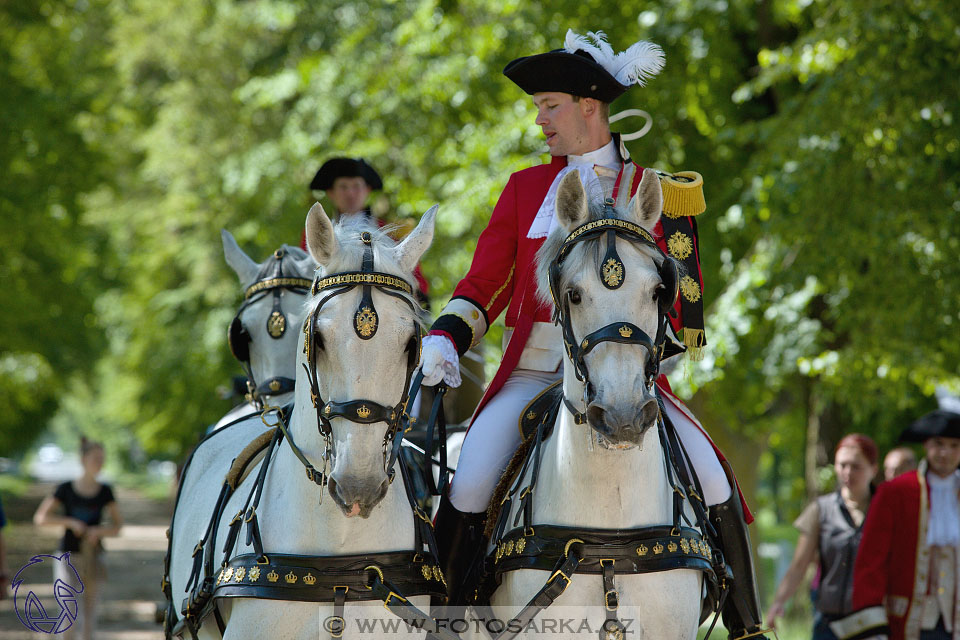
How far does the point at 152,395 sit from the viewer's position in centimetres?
2612

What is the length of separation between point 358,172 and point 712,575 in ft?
14.6

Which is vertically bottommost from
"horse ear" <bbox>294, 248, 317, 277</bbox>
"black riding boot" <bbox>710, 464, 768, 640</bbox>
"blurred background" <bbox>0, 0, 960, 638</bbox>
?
"black riding boot" <bbox>710, 464, 768, 640</bbox>

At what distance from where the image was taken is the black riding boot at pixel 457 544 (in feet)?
16.3

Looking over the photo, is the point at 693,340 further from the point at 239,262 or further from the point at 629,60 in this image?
the point at 239,262

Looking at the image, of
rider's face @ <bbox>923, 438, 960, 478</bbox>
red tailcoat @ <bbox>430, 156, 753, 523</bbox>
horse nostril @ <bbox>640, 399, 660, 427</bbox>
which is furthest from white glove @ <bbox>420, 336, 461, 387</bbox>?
rider's face @ <bbox>923, 438, 960, 478</bbox>

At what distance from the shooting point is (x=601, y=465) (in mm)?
4238

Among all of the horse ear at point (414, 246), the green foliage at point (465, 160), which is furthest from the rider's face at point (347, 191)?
the horse ear at point (414, 246)

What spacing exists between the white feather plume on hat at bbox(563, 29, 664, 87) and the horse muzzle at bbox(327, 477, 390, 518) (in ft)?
7.77

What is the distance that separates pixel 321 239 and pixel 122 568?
21067mm

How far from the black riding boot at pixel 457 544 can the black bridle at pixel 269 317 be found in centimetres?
169

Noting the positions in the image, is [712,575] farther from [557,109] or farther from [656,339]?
[557,109]

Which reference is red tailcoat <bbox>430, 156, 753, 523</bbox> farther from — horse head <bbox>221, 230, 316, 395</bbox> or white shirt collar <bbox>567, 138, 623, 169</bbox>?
horse head <bbox>221, 230, 316, 395</bbox>

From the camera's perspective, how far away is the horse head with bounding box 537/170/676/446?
12.6 feet

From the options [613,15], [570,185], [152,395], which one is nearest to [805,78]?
[613,15]
